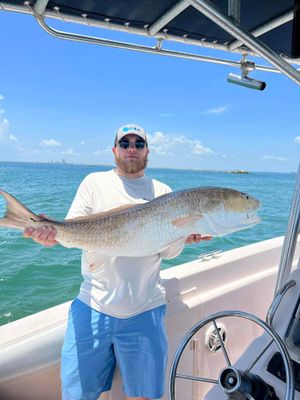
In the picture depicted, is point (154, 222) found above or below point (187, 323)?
above

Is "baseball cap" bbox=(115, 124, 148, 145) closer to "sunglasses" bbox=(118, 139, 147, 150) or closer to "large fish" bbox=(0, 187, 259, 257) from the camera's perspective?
"sunglasses" bbox=(118, 139, 147, 150)

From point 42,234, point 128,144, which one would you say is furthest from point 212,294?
point 42,234

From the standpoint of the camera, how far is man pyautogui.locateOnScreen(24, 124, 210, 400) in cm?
206

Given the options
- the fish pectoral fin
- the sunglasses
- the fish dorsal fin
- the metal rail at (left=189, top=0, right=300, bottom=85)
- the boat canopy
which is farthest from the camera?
the sunglasses

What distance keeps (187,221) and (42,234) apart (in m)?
0.87

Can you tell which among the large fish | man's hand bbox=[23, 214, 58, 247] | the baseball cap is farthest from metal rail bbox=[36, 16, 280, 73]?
man's hand bbox=[23, 214, 58, 247]

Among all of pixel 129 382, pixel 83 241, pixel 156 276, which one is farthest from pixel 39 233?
pixel 129 382

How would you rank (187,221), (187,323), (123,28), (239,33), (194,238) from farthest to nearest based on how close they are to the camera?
(187,323)
(123,28)
(194,238)
(187,221)
(239,33)

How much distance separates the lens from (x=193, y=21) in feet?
7.64

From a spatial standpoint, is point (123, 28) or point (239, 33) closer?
point (239, 33)

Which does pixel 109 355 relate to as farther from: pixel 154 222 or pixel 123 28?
pixel 123 28

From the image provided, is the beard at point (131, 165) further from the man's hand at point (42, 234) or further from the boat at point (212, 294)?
the boat at point (212, 294)

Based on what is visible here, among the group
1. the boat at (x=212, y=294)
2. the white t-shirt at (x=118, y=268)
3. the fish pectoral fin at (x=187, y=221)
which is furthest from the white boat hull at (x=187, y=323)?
the fish pectoral fin at (x=187, y=221)

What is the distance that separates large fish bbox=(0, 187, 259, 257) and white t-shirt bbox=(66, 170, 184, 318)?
0.32ft
